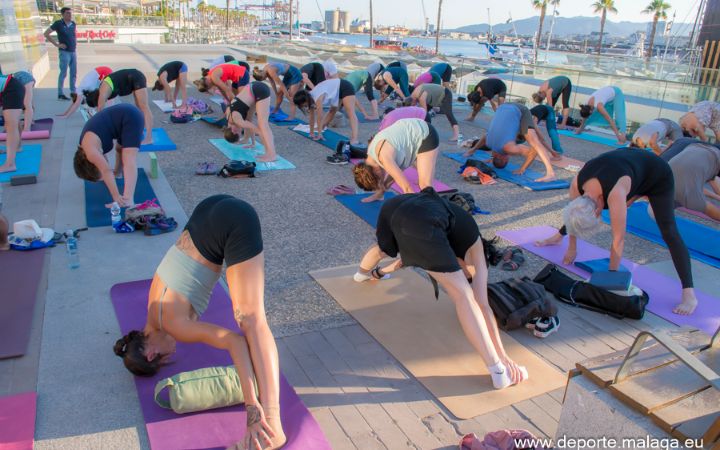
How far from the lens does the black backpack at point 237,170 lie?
6156 mm

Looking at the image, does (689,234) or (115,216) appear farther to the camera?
(689,234)

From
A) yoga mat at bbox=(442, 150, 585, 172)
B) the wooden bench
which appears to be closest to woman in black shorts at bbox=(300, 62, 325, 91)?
yoga mat at bbox=(442, 150, 585, 172)

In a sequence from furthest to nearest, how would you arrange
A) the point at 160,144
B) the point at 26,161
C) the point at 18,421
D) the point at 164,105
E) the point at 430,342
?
the point at 164,105, the point at 160,144, the point at 26,161, the point at 430,342, the point at 18,421

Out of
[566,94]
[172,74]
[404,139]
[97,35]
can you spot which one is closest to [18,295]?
[404,139]

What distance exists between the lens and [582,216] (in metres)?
3.48

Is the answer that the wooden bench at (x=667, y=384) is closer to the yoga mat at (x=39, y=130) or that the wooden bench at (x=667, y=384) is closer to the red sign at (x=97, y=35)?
the yoga mat at (x=39, y=130)

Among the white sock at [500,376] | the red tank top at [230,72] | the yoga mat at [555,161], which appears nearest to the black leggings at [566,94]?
the yoga mat at [555,161]

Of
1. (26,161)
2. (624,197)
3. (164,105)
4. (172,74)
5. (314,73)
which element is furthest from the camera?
(164,105)

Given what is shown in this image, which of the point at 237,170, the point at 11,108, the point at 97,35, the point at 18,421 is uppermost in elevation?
the point at 97,35

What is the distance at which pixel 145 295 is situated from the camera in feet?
11.2

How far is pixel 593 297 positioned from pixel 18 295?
3.69 meters

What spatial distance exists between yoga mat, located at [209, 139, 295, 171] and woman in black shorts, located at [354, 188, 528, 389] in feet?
13.4

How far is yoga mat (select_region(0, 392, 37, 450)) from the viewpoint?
2180mm

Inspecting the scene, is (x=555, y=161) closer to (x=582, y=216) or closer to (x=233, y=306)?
(x=582, y=216)
